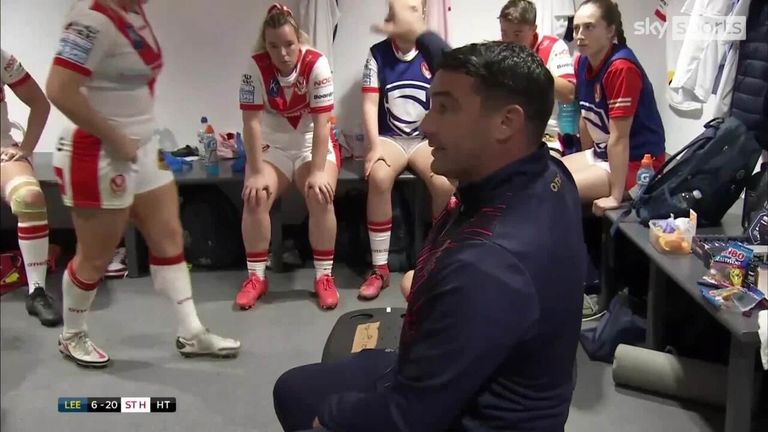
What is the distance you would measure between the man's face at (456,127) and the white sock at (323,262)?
495 mm

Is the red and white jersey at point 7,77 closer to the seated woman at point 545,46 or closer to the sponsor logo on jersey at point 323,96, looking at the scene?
the sponsor logo on jersey at point 323,96

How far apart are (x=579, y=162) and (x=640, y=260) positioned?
57 cm

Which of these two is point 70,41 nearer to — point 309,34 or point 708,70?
point 309,34

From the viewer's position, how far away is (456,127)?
113cm

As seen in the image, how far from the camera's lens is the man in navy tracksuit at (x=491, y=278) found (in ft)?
3.41

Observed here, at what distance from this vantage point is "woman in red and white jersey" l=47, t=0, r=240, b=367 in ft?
3.60

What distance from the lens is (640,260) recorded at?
2289 millimetres

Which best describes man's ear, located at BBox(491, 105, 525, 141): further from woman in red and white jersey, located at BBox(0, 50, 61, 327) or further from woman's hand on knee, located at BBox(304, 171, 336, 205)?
woman in red and white jersey, located at BBox(0, 50, 61, 327)

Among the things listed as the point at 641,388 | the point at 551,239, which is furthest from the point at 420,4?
the point at 641,388

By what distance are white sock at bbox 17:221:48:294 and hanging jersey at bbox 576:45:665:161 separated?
1174mm

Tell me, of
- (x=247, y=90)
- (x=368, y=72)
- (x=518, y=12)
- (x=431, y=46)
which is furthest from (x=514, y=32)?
(x=247, y=90)

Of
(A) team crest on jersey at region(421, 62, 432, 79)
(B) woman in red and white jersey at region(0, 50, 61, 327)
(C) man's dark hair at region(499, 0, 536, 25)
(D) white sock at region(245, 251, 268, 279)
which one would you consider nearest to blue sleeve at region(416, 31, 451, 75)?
(A) team crest on jersey at region(421, 62, 432, 79)

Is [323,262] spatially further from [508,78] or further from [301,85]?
[508,78]

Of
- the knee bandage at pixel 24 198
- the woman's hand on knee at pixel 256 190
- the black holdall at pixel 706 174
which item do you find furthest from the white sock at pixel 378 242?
the black holdall at pixel 706 174
